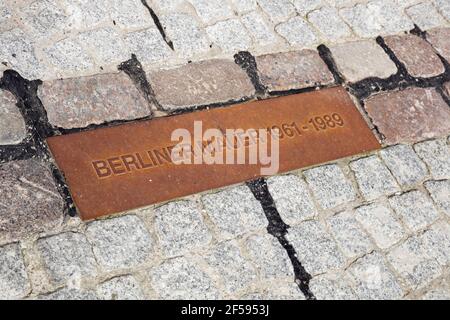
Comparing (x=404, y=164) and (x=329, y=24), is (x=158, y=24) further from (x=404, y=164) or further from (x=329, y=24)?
(x=404, y=164)

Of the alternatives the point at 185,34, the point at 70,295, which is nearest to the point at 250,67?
the point at 185,34

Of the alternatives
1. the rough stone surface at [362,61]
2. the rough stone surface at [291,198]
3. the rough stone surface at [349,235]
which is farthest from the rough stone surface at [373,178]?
the rough stone surface at [362,61]

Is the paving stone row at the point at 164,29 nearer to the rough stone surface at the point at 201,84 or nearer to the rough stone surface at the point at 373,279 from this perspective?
the rough stone surface at the point at 201,84

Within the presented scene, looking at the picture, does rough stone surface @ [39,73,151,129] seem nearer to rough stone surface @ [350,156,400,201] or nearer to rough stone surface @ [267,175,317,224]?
rough stone surface @ [267,175,317,224]

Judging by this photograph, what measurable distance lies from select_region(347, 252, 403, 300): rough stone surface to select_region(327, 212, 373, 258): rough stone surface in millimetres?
45

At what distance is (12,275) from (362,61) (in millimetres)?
2133

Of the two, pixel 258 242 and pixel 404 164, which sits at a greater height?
pixel 404 164

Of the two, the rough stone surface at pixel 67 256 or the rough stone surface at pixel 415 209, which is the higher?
the rough stone surface at pixel 67 256

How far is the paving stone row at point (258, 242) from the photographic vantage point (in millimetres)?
2154

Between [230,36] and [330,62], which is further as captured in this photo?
[330,62]

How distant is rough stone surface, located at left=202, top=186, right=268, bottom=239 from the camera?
2436 mm

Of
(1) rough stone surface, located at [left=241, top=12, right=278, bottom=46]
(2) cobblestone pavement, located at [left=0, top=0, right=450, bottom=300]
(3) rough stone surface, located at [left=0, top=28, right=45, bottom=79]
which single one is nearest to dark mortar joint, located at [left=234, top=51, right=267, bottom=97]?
(2) cobblestone pavement, located at [left=0, top=0, right=450, bottom=300]

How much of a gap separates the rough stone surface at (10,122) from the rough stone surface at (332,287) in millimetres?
1349

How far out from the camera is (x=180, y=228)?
2.36 m
